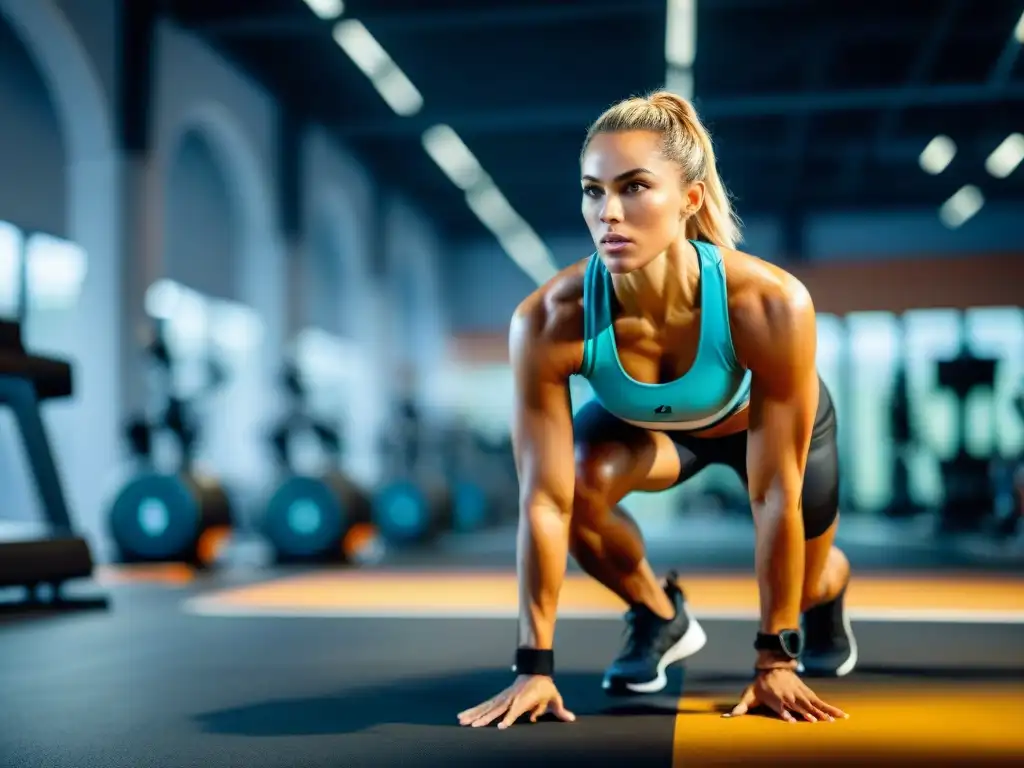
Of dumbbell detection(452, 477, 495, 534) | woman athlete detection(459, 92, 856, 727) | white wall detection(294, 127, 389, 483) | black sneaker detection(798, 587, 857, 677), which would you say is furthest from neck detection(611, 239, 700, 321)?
white wall detection(294, 127, 389, 483)

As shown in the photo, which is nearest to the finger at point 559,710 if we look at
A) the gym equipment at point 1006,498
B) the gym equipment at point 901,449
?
the gym equipment at point 1006,498

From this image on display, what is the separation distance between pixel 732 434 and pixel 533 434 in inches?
20.7

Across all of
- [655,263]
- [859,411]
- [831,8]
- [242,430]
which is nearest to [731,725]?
[655,263]

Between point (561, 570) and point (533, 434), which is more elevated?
point (533, 434)

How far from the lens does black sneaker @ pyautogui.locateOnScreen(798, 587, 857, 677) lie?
2432 millimetres

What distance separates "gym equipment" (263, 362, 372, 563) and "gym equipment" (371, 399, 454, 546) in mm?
1438

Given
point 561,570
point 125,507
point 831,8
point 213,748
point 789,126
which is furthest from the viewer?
point 789,126

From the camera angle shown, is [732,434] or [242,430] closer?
[732,434]

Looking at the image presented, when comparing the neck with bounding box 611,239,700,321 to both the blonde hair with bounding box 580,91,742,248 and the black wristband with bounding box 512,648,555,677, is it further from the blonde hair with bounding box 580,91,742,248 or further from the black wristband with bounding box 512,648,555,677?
the black wristband with bounding box 512,648,555,677

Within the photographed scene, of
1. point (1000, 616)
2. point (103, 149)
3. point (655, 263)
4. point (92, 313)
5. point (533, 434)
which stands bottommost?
point (1000, 616)

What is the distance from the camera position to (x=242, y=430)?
9.36 meters

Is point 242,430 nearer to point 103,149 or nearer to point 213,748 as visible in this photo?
point 103,149

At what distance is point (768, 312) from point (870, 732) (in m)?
0.69

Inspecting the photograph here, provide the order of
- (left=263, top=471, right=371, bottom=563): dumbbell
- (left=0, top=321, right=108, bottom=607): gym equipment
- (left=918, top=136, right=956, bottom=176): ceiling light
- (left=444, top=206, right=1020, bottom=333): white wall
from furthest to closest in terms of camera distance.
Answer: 1. (left=444, top=206, right=1020, bottom=333): white wall
2. (left=918, top=136, right=956, bottom=176): ceiling light
3. (left=263, top=471, right=371, bottom=563): dumbbell
4. (left=0, top=321, right=108, bottom=607): gym equipment
